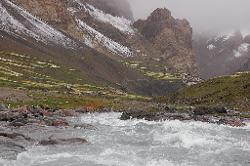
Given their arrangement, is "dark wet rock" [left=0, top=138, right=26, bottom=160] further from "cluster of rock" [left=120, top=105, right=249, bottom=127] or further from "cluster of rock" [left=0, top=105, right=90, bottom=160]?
"cluster of rock" [left=120, top=105, right=249, bottom=127]

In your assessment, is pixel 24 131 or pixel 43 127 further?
pixel 43 127

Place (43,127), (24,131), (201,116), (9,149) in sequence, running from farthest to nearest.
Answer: (201,116), (43,127), (24,131), (9,149)

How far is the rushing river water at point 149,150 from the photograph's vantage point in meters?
42.2

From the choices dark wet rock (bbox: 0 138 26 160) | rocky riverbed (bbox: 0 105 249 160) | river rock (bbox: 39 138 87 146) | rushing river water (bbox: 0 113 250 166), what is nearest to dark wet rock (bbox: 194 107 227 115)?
rocky riverbed (bbox: 0 105 249 160)

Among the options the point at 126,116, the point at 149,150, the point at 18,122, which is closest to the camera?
the point at 149,150

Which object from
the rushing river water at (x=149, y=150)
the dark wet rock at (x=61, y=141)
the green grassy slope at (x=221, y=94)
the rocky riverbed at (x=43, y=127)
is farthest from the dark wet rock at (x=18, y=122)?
the green grassy slope at (x=221, y=94)

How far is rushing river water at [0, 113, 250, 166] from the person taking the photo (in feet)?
138

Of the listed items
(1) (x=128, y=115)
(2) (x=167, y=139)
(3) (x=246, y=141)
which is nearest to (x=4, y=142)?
(2) (x=167, y=139)

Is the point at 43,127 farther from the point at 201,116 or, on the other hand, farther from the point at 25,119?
the point at 201,116

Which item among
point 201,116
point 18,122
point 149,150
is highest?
point 201,116

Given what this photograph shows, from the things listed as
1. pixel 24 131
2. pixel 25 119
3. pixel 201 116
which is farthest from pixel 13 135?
pixel 201 116

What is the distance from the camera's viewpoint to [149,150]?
4797cm

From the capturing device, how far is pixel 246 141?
5612 cm

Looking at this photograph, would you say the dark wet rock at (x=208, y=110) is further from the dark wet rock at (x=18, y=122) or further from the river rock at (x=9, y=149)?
the river rock at (x=9, y=149)
